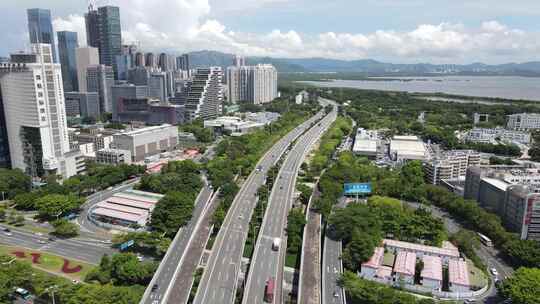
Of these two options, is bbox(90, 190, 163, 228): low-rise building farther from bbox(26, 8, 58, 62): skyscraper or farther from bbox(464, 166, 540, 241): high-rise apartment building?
bbox(26, 8, 58, 62): skyscraper

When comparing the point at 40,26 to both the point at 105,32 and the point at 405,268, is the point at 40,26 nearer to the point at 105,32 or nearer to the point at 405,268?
the point at 105,32

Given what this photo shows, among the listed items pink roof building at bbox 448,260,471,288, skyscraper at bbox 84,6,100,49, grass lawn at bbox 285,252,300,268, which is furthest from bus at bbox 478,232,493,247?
skyscraper at bbox 84,6,100,49

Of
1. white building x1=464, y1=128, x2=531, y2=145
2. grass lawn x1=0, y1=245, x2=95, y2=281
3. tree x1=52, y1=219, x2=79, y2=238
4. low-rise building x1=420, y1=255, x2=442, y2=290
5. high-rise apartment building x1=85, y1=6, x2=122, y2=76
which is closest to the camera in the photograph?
low-rise building x1=420, y1=255, x2=442, y2=290

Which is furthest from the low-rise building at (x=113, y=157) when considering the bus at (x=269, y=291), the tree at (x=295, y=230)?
the bus at (x=269, y=291)

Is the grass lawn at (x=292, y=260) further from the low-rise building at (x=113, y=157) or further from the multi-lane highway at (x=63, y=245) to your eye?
the low-rise building at (x=113, y=157)

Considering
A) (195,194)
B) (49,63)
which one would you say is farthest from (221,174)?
(49,63)

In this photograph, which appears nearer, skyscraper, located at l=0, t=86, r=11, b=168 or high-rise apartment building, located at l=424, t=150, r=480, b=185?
high-rise apartment building, located at l=424, t=150, r=480, b=185

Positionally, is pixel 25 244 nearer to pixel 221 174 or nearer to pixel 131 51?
pixel 221 174
